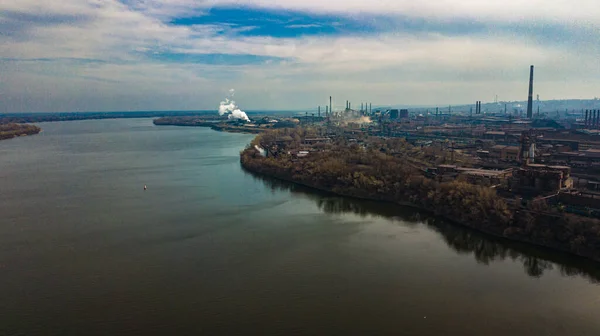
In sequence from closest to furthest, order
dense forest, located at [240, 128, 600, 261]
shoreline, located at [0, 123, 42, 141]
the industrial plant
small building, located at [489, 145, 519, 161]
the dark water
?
the dark water < dense forest, located at [240, 128, 600, 261] < the industrial plant < small building, located at [489, 145, 519, 161] < shoreline, located at [0, 123, 42, 141]

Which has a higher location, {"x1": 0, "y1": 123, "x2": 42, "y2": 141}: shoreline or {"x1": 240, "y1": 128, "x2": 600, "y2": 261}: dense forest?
{"x1": 0, "y1": 123, "x2": 42, "y2": 141}: shoreline

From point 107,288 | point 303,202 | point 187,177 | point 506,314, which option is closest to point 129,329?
point 107,288

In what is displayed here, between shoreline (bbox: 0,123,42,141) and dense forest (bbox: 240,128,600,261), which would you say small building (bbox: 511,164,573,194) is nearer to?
dense forest (bbox: 240,128,600,261)

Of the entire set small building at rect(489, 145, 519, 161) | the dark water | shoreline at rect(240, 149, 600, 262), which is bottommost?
the dark water

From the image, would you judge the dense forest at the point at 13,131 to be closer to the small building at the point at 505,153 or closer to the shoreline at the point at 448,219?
the shoreline at the point at 448,219

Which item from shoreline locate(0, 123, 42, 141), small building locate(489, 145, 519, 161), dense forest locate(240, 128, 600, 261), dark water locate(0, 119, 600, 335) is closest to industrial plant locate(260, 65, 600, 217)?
small building locate(489, 145, 519, 161)

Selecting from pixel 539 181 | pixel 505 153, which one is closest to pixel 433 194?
pixel 539 181

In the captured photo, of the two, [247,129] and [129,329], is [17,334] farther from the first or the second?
[247,129]
